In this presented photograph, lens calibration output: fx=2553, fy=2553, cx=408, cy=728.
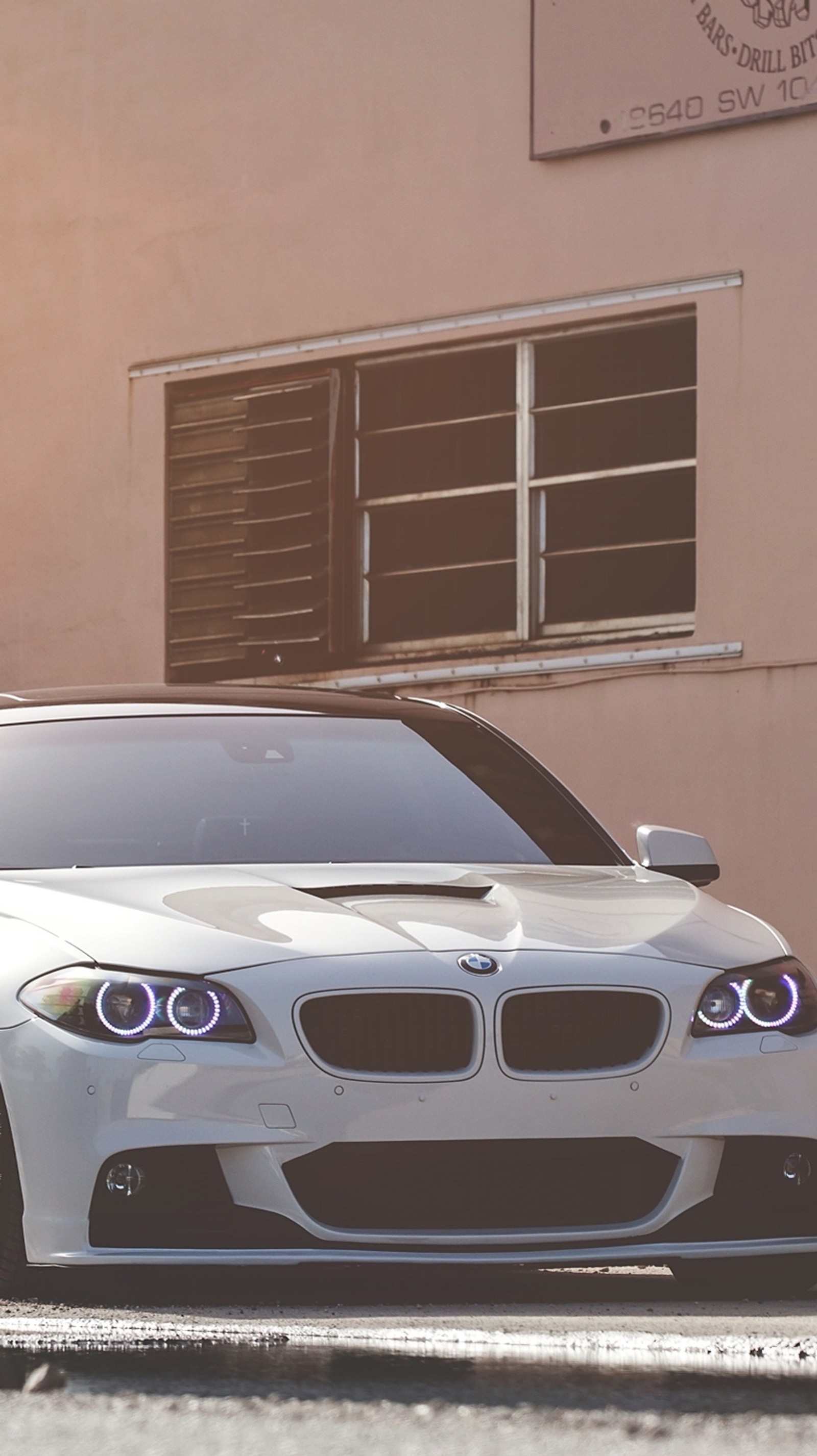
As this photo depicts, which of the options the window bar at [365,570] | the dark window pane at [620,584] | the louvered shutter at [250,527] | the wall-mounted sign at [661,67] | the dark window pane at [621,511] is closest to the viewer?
the wall-mounted sign at [661,67]

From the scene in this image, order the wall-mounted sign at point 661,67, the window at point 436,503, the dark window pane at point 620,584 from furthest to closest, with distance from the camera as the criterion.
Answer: the window at point 436,503 < the dark window pane at point 620,584 < the wall-mounted sign at point 661,67

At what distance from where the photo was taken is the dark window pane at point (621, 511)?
12.3 m

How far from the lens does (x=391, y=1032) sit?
5.02 metres

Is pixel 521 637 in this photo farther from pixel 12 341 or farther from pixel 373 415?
pixel 12 341

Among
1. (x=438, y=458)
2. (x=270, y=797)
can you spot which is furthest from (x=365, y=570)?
(x=270, y=797)

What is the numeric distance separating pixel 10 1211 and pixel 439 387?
871 cm

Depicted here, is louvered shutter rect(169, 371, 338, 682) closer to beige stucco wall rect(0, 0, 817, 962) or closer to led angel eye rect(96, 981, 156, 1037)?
beige stucco wall rect(0, 0, 817, 962)

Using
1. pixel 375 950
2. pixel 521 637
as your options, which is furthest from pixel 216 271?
pixel 375 950

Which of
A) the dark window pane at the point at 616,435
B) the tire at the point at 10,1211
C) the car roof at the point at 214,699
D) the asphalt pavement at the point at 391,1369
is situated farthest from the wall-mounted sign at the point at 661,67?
the tire at the point at 10,1211

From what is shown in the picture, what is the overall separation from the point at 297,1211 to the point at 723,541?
7.45 metres

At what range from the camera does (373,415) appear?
1347cm

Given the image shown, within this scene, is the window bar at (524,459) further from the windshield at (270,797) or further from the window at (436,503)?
the windshield at (270,797)

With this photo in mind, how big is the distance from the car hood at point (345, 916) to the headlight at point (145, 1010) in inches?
1.6

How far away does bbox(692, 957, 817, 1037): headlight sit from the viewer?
17.2 feet
